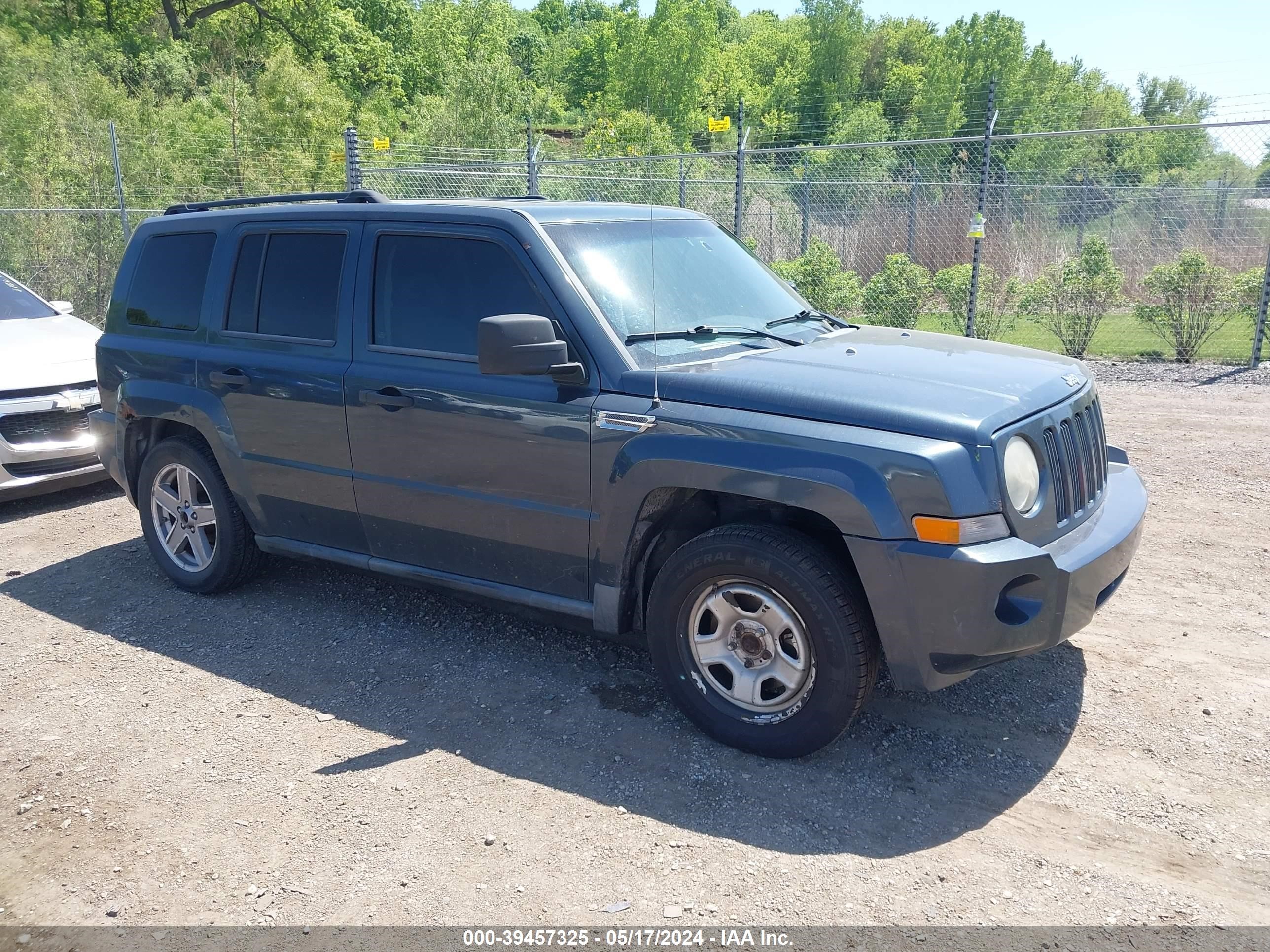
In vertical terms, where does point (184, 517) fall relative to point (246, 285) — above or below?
below

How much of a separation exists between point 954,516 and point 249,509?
3.56 meters

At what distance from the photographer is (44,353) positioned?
7.44 meters

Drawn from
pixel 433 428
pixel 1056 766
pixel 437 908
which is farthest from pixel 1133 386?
pixel 437 908

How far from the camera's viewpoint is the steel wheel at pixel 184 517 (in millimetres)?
5402

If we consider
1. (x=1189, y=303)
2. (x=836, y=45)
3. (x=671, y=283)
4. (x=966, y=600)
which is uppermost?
(x=836, y=45)

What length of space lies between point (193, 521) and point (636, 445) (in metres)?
2.98

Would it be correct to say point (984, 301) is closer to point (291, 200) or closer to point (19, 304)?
point (291, 200)

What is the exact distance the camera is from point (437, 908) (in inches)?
116

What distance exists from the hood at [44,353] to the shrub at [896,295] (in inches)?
378

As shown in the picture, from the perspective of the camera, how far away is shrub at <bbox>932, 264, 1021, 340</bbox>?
43.3 feet

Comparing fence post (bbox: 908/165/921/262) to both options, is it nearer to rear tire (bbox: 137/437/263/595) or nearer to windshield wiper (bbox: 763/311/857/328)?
windshield wiper (bbox: 763/311/857/328)

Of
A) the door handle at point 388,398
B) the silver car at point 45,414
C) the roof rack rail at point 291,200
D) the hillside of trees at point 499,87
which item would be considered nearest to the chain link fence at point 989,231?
the hillside of trees at point 499,87

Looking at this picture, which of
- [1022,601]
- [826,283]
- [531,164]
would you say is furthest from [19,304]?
[826,283]

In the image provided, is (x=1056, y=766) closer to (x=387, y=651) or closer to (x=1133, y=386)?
(x=387, y=651)
